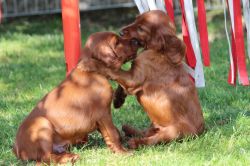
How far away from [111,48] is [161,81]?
47 centimetres

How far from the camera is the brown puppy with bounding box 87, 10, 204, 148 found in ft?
16.0

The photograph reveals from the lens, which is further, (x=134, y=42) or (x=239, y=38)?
(x=239, y=38)

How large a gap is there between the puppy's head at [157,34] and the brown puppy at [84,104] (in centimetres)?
12

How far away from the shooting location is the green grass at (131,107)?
4.62 meters

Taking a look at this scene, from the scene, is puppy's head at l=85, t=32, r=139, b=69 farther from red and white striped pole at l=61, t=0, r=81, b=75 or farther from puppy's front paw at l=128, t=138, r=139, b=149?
puppy's front paw at l=128, t=138, r=139, b=149

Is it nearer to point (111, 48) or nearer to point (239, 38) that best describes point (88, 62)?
point (111, 48)

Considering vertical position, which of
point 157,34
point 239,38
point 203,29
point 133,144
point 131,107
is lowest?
point 131,107

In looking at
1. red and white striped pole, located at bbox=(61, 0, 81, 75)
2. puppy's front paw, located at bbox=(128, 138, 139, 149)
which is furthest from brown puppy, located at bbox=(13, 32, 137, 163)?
red and white striped pole, located at bbox=(61, 0, 81, 75)

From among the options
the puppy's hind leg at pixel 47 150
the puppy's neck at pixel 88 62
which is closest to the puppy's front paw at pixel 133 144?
the puppy's hind leg at pixel 47 150

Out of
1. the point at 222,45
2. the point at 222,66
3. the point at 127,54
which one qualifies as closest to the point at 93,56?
the point at 127,54

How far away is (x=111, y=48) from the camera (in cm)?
473

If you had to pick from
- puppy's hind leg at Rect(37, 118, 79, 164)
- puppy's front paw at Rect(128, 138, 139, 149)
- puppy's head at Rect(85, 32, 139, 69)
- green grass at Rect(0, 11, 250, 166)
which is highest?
puppy's head at Rect(85, 32, 139, 69)

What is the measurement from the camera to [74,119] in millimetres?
4711

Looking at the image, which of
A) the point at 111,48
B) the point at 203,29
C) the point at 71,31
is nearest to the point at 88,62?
the point at 111,48
